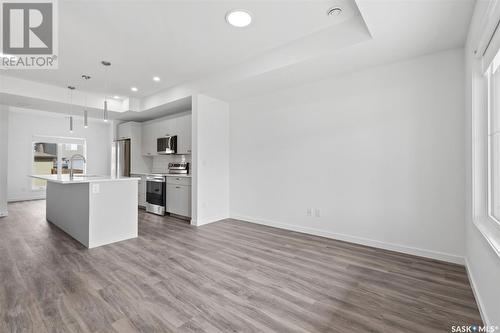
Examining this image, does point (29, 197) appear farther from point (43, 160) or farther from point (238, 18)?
point (238, 18)

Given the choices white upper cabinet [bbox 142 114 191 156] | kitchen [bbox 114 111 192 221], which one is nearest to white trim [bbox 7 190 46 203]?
kitchen [bbox 114 111 192 221]

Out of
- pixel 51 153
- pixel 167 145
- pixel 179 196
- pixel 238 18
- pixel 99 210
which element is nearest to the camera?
pixel 238 18

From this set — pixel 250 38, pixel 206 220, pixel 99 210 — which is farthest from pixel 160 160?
pixel 250 38

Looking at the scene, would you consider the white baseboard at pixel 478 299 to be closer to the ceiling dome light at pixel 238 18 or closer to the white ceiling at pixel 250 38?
the white ceiling at pixel 250 38

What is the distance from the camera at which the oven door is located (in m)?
5.40

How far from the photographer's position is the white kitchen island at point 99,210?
330 cm

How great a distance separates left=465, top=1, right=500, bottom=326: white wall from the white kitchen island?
4.04 meters

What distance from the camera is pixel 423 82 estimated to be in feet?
9.52

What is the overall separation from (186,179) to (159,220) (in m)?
1.02

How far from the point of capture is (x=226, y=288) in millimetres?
2205

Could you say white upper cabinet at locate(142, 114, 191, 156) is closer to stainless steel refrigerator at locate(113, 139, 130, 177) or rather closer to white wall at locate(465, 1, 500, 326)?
stainless steel refrigerator at locate(113, 139, 130, 177)

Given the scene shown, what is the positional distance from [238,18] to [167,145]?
153 inches

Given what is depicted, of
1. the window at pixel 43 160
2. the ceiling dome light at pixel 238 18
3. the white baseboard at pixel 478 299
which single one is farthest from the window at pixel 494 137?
the window at pixel 43 160

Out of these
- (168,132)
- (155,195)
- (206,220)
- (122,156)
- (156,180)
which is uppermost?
(168,132)
